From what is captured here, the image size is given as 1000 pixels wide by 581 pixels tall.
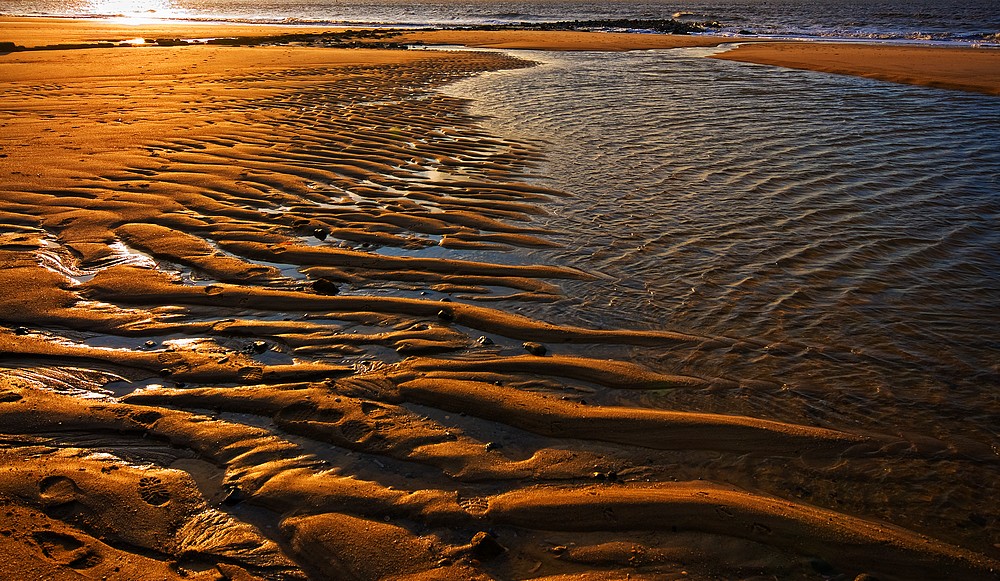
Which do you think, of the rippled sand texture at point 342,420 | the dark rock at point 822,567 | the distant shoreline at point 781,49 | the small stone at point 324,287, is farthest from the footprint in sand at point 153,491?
the distant shoreline at point 781,49

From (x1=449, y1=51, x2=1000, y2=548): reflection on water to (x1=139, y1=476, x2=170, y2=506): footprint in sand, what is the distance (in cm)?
233

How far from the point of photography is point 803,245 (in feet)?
18.9

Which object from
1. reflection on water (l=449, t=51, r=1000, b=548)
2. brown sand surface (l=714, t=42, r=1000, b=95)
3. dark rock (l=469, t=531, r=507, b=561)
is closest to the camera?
dark rock (l=469, t=531, r=507, b=561)

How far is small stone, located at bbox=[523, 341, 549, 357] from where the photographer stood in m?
3.88

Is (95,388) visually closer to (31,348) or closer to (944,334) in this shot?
(31,348)

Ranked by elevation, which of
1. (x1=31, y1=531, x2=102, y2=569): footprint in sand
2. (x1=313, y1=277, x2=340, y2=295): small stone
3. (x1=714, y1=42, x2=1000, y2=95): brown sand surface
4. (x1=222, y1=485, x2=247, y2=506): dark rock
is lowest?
(x1=222, y1=485, x2=247, y2=506): dark rock

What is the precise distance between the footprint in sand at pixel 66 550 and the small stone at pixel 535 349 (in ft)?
7.69

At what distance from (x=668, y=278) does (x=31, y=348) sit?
4150 mm

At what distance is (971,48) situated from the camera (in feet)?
84.3

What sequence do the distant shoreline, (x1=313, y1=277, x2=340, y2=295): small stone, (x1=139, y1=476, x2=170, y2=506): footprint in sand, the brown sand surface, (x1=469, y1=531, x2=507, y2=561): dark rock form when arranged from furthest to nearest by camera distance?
the distant shoreline, the brown sand surface, (x1=313, y1=277, x2=340, y2=295): small stone, (x1=139, y1=476, x2=170, y2=506): footprint in sand, (x1=469, y1=531, x2=507, y2=561): dark rock

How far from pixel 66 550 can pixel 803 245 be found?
560 centimetres

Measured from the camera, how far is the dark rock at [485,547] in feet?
7.82

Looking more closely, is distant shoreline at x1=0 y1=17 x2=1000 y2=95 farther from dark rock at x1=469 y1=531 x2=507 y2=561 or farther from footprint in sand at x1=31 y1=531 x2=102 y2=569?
footprint in sand at x1=31 y1=531 x2=102 y2=569

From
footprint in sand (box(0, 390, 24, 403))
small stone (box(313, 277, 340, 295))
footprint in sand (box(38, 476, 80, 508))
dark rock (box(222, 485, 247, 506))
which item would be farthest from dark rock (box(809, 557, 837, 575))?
footprint in sand (box(0, 390, 24, 403))
